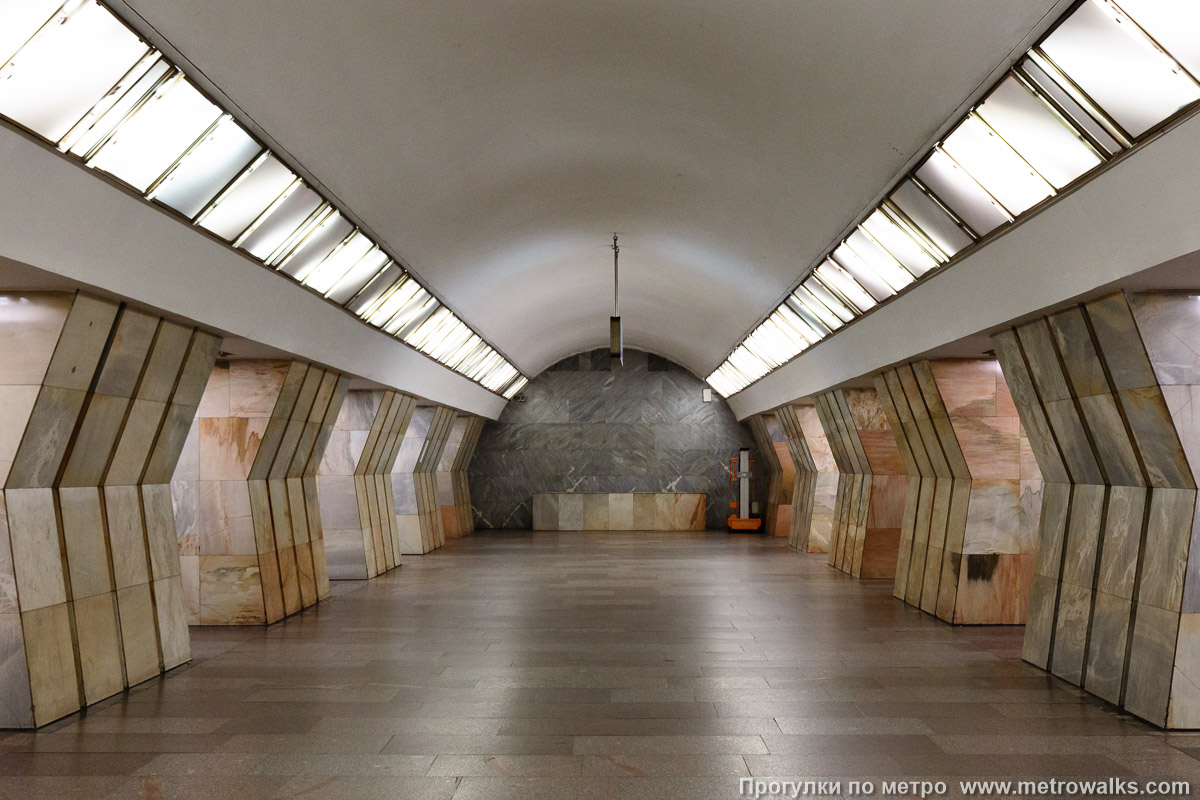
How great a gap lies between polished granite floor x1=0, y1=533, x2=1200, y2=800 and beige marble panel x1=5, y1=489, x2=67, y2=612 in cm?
112

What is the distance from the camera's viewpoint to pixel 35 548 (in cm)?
824

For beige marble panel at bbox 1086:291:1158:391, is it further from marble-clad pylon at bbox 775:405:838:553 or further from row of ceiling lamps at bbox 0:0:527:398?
marble-clad pylon at bbox 775:405:838:553

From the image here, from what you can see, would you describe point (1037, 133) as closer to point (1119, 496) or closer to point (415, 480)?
point (1119, 496)

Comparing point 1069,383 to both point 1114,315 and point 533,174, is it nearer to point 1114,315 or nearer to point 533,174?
point 1114,315

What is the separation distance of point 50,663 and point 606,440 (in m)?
25.9

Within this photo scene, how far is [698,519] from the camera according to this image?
32.6m

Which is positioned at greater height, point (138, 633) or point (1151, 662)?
point (1151, 662)

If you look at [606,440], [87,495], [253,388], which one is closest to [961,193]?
[87,495]

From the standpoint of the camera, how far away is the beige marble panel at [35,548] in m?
7.99

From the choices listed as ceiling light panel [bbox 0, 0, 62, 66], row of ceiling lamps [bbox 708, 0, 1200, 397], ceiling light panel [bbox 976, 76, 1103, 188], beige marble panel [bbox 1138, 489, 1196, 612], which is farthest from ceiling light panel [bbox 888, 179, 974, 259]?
ceiling light panel [bbox 0, 0, 62, 66]

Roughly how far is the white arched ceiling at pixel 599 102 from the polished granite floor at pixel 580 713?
16.8ft

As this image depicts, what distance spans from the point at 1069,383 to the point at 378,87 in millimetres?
7186

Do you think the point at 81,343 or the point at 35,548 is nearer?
the point at 35,548

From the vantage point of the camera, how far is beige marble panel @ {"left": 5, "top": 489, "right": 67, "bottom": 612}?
7988 millimetres
